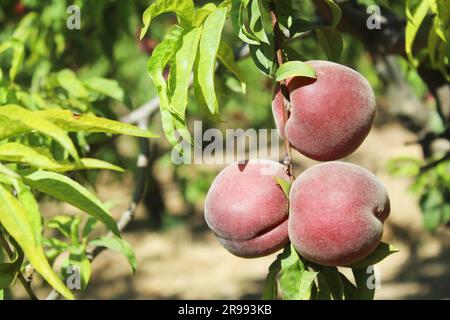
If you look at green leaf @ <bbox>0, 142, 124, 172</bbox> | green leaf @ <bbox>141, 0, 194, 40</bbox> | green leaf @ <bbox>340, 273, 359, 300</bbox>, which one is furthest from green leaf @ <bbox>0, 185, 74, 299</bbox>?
green leaf @ <bbox>340, 273, 359, 300</bbox>

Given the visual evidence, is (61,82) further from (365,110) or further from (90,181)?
(365,110)

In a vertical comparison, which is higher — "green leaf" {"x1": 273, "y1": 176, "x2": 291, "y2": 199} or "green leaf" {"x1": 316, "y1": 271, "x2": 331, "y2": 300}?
"green leaf" {"x1": 273, "y1": 176, "x2": 291, "y2": 199}

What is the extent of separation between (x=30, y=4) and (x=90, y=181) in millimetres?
1039

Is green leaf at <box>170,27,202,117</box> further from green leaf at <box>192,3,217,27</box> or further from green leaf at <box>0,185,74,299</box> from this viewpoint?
green leaf at <box>0,185,74,299</box>

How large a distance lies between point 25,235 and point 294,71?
41cm

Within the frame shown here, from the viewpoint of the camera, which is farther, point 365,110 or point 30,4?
point 30,4

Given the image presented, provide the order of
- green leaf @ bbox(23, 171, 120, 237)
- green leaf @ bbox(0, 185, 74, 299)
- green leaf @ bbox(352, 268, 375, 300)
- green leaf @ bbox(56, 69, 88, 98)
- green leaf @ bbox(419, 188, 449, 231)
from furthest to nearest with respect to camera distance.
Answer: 1. green leaf @ bbox(419, 188, 449, 231)
2. green leaf @ bbox(56, 69, 88, 98)
3. green leaf @ bbox(352, 268, 375, 300)
4. green leaf @ bbox(23, 171, 120, 237)
5. green leaf @ bbox(0, 185, 74, 299)

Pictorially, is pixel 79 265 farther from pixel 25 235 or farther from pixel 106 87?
pixel 25 235

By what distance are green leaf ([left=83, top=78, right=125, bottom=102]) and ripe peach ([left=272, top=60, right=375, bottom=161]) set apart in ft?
2.18

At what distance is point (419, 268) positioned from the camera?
3795 millimetres

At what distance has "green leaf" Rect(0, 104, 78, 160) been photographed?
77 centimetres

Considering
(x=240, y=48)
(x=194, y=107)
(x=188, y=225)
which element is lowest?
(x=188, y=225)

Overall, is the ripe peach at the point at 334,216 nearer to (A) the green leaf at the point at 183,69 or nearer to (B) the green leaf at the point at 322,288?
(B) the green leaf at the point at 322,288
